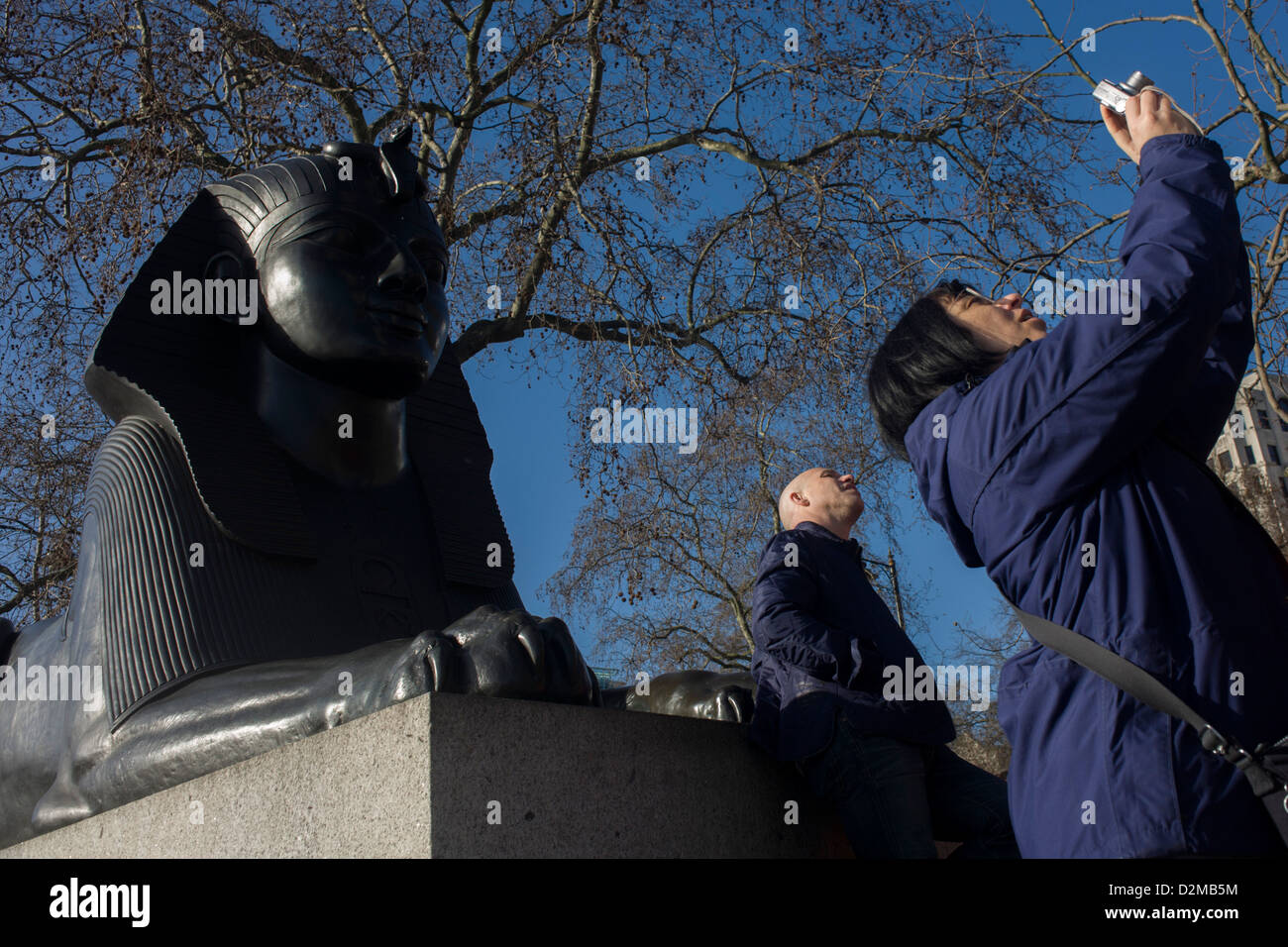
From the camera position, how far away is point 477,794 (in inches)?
93.8

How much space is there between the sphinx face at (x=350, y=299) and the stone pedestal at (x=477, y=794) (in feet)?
4.05

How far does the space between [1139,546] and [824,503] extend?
1.75 meters

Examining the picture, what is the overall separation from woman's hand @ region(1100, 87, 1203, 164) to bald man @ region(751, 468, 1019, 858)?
1347mm

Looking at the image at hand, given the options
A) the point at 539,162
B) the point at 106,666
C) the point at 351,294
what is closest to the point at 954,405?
the point at 351,294

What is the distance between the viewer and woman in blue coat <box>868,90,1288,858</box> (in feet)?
6.09

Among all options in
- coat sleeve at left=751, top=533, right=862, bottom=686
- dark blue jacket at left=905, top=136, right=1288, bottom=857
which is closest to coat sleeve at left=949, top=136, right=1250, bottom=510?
dark blue jacket at left=905, top=136, right=1288, bottom=857

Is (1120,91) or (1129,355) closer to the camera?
(1129,355)

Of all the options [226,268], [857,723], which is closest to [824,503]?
[857,723]

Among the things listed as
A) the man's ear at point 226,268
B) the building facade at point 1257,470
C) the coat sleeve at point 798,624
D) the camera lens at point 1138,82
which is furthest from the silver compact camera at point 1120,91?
the man's ear at point 226,268

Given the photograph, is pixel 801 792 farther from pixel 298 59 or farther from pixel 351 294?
pixel 298 59

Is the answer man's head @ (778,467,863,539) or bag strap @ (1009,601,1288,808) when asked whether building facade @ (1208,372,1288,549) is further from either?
man's head @ (778,467,863,539)

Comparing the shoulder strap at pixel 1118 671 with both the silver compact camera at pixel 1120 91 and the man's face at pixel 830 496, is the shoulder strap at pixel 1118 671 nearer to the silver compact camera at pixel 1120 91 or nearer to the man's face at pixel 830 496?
the silver compact camera at pixel 1120 91

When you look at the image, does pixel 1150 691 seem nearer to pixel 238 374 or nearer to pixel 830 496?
pixel 830 496

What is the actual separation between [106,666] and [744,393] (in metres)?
9.19
